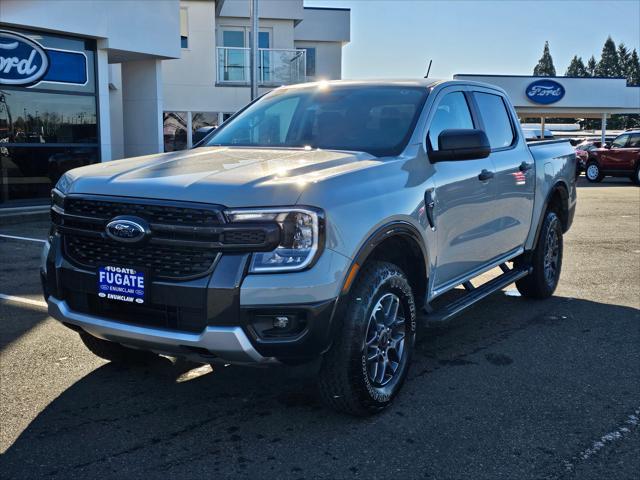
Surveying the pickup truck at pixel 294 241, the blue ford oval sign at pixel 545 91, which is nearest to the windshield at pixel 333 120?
the pickup truck at pixel 294 241

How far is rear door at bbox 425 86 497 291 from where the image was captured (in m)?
4.40

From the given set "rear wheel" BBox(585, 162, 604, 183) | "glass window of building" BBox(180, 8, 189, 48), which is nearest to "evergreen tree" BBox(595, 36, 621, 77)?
"rear wheel" BBox(585, 162, 604, 183)

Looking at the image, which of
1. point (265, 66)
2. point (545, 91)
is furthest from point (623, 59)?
point (265, 66)

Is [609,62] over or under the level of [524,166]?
over

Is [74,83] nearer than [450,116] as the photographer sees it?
No

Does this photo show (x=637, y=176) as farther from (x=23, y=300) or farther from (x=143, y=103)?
(x=23, y=300)

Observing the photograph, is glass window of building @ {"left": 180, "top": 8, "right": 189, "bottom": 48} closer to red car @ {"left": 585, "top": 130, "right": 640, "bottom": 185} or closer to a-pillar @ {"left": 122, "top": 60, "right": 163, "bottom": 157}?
a-pillar @ {"left": 122, "top": 60, "right": 163, "bottom": 157}

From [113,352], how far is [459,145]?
8.42 feet

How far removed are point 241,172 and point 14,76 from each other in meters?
10.5

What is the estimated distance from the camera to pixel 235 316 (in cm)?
321

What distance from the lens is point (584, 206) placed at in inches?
641

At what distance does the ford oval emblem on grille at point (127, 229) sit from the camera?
3.35 m

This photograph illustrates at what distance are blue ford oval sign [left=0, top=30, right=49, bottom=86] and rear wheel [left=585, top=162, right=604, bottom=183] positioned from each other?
19.5 metres

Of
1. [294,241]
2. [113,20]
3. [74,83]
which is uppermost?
[113,20]
